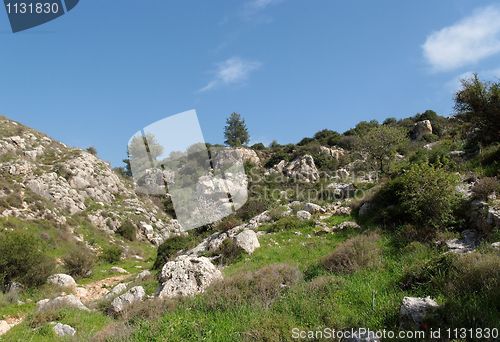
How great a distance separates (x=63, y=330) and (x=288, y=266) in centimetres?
659

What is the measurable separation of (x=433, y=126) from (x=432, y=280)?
175ft

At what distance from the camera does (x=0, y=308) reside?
15.1 meters

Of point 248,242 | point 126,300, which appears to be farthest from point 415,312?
point 248,242

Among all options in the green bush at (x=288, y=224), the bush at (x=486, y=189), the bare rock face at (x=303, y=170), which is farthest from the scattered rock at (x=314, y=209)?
the bare rock face at (x=303, y=170)

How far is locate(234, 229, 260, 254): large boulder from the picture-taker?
1758 centimetres

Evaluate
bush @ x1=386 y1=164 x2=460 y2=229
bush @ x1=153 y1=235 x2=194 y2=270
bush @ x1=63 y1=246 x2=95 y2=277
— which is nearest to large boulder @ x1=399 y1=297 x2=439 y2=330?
bush @ x1=386 y1=164 x2=460 y2=229

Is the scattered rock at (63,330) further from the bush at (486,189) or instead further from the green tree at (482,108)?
the green tree at (482,108)

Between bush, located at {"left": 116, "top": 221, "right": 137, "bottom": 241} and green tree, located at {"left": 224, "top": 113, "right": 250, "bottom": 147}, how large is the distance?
4307cm

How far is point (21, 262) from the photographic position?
61.4 feet

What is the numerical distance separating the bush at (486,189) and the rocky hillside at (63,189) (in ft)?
100

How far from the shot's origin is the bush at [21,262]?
18.3 m

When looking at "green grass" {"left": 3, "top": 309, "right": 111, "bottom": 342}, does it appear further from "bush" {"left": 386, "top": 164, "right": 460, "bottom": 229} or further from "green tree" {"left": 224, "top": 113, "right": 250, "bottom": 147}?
"green tree" {"left": 224, "top": 113, "right": 250, "bottom": 147}

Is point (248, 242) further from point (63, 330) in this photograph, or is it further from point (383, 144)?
point (383, 144)

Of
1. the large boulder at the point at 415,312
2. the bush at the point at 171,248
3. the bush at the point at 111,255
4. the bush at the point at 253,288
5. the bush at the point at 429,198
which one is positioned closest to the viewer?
the large boulder at the point at 415,312
